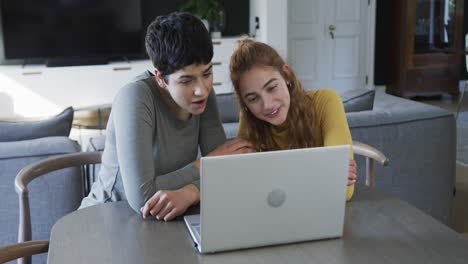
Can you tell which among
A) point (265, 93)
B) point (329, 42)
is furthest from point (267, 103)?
point (329, 42)

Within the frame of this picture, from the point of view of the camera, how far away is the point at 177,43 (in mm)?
1480

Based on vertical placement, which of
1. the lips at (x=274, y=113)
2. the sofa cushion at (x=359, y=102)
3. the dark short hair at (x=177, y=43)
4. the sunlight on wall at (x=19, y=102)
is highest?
the dark short hair at (x=177, y=43)

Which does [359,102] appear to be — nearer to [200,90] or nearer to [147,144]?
[200,90]

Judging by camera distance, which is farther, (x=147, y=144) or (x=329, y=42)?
(x=329, y=42)

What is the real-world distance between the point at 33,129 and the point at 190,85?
119cm

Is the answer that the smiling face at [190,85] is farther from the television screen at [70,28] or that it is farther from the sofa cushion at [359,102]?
the television screen at [70,28]

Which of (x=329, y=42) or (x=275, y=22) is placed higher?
(x=275, y=22)

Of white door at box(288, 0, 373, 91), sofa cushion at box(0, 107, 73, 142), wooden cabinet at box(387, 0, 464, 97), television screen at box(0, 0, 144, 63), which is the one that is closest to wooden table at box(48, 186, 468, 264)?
sofa cushion at box(0, 107, 73, 142)

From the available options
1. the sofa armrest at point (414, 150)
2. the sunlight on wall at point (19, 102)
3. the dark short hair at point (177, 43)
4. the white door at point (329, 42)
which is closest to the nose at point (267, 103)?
the dark short hair at point (177, 43)

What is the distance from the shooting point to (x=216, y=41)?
6164 mm

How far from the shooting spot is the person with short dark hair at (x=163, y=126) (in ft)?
4.83

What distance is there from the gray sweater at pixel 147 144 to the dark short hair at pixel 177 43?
13 cm

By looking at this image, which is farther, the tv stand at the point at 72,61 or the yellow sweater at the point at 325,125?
the tv stand at the point at 72,61

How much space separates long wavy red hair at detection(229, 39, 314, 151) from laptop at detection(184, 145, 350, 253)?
537mm
